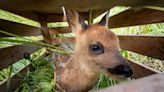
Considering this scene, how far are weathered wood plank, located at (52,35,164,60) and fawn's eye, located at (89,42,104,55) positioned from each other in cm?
88

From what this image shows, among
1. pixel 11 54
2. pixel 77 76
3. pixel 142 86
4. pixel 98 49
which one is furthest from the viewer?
pixel 11 54

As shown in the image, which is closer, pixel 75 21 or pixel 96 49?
pixel 96 49

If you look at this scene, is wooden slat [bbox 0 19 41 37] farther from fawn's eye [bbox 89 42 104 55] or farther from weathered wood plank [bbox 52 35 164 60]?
fawn's eye [bbox 89 42 104 55]

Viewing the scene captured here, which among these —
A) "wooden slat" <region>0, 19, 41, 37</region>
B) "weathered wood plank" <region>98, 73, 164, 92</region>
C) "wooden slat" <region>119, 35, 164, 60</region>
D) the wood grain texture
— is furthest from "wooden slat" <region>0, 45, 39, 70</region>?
"weathered wood plank" <region>98, 73, 164, 92</region>

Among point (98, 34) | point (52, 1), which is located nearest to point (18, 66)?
point (98, 34)

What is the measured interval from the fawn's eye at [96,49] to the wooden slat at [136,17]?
2.36ft

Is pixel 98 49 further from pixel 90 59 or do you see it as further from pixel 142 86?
pixel 142 86

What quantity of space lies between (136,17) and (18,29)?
3.08 ft

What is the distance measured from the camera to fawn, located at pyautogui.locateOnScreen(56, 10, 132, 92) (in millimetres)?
1911

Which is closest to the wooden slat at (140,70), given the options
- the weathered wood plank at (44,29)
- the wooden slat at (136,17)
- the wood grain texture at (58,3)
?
the wooden slat at (136,17)

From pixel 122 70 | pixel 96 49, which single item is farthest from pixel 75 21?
pixel 122 70

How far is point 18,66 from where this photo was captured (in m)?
2.92

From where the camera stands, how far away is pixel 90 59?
2080mm

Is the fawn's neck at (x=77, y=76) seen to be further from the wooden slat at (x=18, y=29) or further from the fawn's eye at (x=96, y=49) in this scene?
the wooden slat at (x=18, y=29)
